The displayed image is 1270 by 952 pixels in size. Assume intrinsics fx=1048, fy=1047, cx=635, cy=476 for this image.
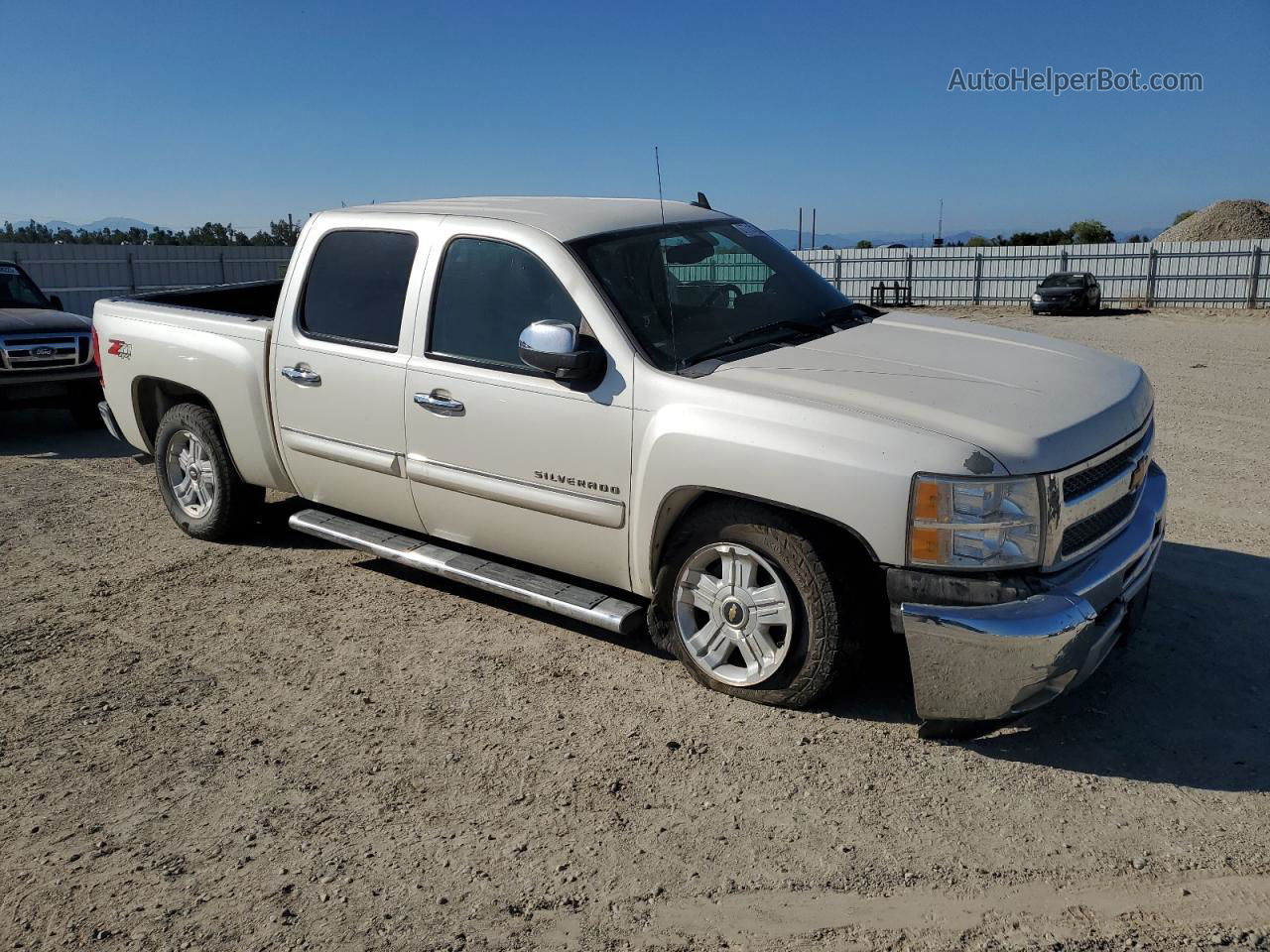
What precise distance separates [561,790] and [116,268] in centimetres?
2523

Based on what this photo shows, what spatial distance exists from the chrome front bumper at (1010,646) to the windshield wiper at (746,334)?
4.37 ft

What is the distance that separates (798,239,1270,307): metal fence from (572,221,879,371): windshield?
2956cm

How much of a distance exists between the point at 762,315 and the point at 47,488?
6001mm

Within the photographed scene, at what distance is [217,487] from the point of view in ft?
19.9

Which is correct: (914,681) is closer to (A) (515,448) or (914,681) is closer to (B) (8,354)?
(A) (515,448)

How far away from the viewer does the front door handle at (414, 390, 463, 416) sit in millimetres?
4574

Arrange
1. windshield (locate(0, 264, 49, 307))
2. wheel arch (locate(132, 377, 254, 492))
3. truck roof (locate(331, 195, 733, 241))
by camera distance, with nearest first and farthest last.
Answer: truck roof (locate(331, 195, 733, 241)) → wheel arch (locate(132, 377, 254, 492)) → windshield (locate(0, 264, 49, 307))

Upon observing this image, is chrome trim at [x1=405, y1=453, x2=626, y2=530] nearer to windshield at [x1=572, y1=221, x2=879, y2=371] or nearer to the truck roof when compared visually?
windshield at [x1=572, y1=221, x2=879, y2=371]

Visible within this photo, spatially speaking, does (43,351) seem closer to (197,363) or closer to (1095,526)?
(197,363)

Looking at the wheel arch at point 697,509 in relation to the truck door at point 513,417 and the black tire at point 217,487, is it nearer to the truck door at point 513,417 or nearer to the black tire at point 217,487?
the truck door at point 513,417

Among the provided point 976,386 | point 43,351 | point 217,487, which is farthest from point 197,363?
point 43,351

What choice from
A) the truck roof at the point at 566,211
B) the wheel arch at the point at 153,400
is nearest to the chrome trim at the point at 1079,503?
the truck roof at the point at 566,211

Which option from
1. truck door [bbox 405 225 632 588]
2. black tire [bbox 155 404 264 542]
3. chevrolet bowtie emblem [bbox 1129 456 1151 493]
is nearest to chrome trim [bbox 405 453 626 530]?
truck door [bbox 405 225 632 588]

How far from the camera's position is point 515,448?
14.4 feet
